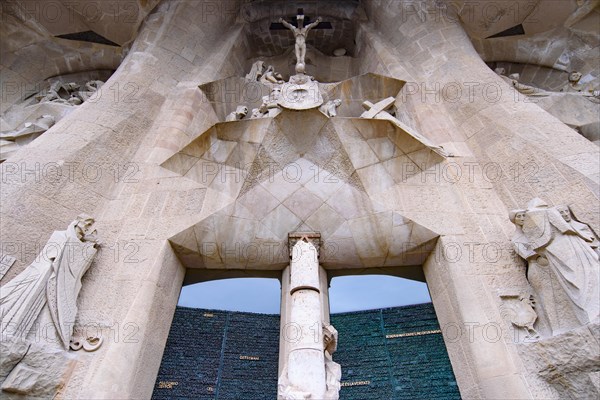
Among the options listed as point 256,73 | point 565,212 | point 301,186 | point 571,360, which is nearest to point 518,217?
point 565,212

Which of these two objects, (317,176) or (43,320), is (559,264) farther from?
(43,320)

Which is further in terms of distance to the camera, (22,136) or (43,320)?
(22,136)

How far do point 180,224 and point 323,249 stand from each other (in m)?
1.83

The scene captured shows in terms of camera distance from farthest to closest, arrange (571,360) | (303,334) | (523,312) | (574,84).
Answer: (574,84) → (523,312) → (303,334) → (571,360)

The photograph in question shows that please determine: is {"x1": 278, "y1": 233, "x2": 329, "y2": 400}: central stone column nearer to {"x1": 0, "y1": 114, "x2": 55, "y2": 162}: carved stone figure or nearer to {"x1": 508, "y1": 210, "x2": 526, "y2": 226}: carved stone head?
{"x1": 508, "y1": 210, "x2": 526, "y2": 226}: carved stone head

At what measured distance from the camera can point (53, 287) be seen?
12.7 ft

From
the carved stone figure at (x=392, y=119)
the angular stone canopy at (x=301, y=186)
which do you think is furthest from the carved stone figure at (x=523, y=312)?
the carved stone figure at (x=392, y=119)

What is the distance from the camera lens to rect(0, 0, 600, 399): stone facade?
421cm

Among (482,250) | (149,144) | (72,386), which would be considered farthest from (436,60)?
(72,386)

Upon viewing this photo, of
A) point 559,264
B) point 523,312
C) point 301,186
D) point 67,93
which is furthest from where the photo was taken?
point 67,93

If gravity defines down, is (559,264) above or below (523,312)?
above

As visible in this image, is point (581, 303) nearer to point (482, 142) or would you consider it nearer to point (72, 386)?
point (482, 142)

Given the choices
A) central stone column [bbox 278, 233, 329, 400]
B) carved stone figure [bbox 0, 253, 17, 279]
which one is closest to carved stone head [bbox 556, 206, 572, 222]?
central stone column [bbox 278, 233, 329, 400]

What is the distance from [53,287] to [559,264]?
15.1ft
